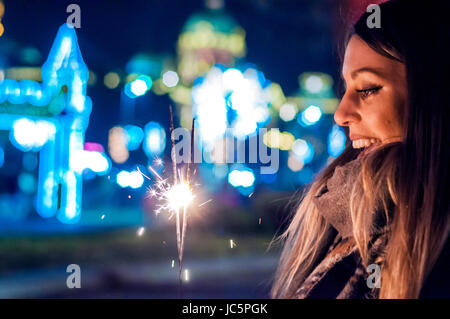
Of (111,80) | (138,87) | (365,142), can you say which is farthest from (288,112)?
(365,142)

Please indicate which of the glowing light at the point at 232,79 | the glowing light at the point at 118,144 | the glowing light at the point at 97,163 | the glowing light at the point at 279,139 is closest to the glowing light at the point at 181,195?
the glowing light at the point at 97,163

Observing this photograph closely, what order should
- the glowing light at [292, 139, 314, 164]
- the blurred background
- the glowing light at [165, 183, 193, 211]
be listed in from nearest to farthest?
the glowing light at [165, 183, 193, 211]
the blurred background
the glowing light at [292, 139, 314, 164]

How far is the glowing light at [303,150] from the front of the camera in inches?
954

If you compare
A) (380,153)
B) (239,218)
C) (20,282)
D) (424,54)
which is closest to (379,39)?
(424,54)

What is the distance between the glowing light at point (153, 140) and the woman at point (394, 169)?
17.2m

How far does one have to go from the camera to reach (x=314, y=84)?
82.1 ft

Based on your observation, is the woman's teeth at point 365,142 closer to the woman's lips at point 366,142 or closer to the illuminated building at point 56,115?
the woman's lips at point 366,142

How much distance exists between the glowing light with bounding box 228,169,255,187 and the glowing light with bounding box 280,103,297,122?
8.46 metres

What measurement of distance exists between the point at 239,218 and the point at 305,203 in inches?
369

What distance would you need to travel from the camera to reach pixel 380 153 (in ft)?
4.35

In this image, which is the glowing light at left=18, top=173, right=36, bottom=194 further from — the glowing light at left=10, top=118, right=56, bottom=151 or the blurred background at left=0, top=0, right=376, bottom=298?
the glowing light at left=10, top=118, right=56, bottom=151

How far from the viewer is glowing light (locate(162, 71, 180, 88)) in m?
18.6

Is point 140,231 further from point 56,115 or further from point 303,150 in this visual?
point 303,150

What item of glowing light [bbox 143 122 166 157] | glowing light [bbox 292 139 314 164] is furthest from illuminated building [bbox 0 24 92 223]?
glowing light [bbox 292 139 314 164]
